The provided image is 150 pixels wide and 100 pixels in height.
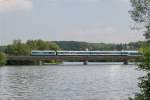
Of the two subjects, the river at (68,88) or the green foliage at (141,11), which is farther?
the river at (68,88)

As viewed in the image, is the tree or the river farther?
the river

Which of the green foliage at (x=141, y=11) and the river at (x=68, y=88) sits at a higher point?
the green foliage at (x=141, y=11)

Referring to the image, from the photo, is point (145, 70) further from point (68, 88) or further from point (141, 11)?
point (68, 88)

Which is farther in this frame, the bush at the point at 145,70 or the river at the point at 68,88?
the river at the point at 68,88

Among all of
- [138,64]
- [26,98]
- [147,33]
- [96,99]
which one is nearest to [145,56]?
[138,64]

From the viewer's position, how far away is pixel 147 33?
76.5 ft

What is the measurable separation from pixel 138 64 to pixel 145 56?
79 centimetres

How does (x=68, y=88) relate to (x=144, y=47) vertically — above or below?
below

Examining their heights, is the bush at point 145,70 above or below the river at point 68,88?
above

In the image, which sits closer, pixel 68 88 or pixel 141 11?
pixel 141 11

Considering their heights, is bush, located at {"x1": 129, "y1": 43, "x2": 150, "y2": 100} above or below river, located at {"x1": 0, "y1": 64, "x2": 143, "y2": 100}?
above

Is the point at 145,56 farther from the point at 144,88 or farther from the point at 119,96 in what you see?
the point at 119,96

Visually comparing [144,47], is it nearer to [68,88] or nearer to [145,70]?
[145,70]

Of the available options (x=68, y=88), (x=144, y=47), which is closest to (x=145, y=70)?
(x=144, y=47)
